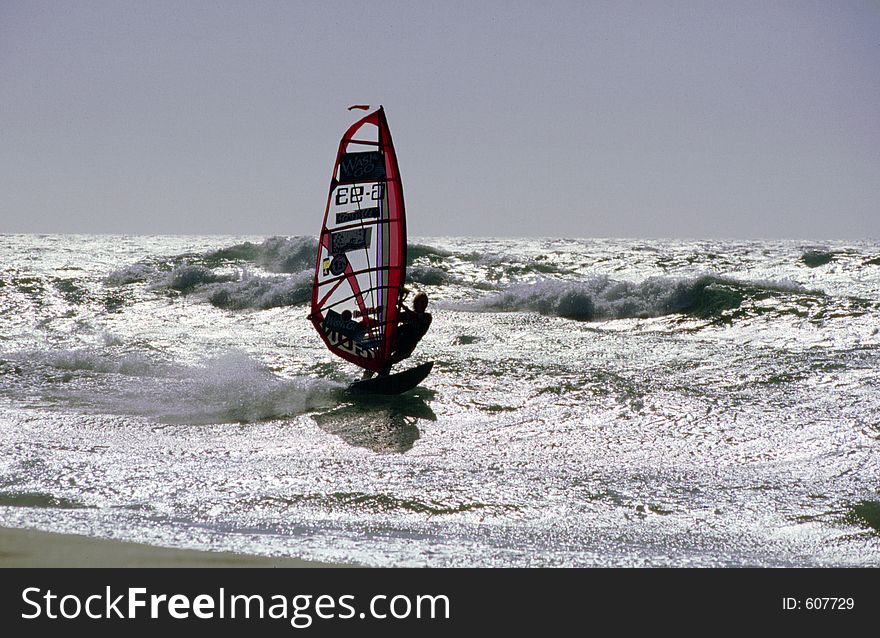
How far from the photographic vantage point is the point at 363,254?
9.45 m

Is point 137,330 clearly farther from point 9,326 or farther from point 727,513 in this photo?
point 727,513

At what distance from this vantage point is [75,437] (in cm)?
730

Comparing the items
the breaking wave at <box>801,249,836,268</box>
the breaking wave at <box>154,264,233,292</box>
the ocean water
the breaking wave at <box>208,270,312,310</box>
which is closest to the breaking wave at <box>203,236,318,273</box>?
the breaking wave at <box>154,264,233,292</box>

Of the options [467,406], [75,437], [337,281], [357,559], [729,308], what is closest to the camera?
[357,559]

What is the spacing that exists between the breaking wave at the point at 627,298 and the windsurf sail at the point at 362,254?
22.3 ft

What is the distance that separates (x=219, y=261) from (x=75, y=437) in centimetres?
1623

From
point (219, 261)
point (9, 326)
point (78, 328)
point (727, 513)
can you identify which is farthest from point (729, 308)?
point (219, 261)

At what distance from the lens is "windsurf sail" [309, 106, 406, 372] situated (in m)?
9.12

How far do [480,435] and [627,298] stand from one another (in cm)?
951

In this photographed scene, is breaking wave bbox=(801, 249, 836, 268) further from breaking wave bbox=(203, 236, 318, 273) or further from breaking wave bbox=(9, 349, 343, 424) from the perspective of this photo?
breaking wave bbox=(9, 349, 343, 424)

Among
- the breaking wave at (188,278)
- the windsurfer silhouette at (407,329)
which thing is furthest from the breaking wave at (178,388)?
the breaking wave at (188,278)

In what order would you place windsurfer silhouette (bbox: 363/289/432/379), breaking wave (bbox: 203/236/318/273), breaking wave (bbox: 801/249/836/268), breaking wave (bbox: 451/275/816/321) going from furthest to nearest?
breaking wave (bbox: 203/236/318/273) → breaking wave (bbox: 801/249/836/268) → breaking wave (bbox: 451/275/816/321) → windsurfer silhouette (bbox: 363/289/432/379)

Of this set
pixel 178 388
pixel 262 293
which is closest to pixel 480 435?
pixel 178 388

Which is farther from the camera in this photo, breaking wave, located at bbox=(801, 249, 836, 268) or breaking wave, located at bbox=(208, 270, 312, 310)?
breaking wave, located at bbox=(801, 249, 836, 268)
